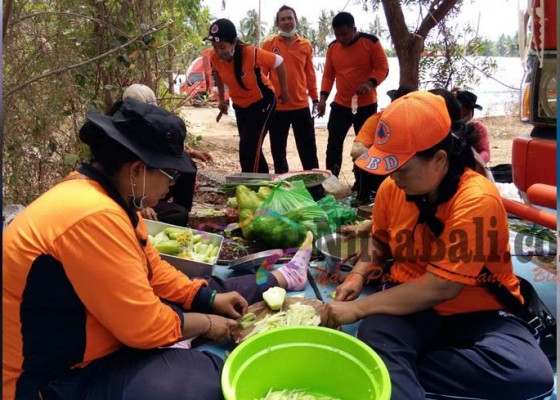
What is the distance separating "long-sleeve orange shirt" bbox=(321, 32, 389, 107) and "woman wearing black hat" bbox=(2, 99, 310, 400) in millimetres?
4243

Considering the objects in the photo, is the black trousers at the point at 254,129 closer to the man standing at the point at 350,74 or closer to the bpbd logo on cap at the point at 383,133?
the man standing at the point at 350,74

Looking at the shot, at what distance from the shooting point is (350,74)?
585 centimetres

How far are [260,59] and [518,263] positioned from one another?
3.35 meters

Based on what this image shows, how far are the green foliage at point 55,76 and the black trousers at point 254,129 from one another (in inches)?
56.3

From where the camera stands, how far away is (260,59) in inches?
213

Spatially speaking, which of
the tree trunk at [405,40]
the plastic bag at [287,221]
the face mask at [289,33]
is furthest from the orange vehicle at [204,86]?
the plastic bag at [287,221]

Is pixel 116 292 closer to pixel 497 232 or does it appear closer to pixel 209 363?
pixel 209 363

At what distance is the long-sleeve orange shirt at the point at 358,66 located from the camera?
571 centimetres

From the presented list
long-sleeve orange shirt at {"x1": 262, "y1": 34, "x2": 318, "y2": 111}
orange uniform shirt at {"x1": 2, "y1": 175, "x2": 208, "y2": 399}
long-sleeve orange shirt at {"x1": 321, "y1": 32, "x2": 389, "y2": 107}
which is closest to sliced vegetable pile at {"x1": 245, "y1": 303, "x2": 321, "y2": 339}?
orange uniform shirt at {"x1": 2, "y1": 175, "x2": 208, "y2": 399}

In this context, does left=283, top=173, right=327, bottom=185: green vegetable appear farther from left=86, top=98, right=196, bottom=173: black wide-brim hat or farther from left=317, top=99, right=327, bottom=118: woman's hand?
left=86, top=98, right=196, bottom=173: black wide-brim hat

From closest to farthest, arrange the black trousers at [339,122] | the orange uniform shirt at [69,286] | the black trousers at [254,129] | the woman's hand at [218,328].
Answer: the orange uniform shirt at [69,286]
the woman's hand at [218,328]
the black trousers at [254,129]
the black trousers at [339,122]

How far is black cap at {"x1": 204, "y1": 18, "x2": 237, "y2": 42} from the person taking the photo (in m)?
4.98

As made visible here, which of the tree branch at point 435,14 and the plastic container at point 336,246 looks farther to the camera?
the tree branch at point 435,14

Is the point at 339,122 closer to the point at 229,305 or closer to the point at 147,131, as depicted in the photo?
the point at 229,305
